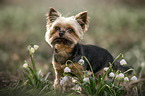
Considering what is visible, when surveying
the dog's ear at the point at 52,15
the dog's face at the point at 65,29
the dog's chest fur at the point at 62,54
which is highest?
the dog's ear at the point at 52,15

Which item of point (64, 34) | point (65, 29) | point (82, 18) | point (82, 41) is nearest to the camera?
point (64, 34)

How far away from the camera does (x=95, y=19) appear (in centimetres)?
1387

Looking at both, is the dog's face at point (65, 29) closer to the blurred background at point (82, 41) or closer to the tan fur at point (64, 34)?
the tan fur at point (64, 34)

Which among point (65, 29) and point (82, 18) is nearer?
point (65, 29)

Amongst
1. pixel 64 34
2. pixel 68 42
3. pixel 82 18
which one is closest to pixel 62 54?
pixel 68 42

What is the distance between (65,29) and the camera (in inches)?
180

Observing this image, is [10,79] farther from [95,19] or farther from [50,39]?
[95,19]

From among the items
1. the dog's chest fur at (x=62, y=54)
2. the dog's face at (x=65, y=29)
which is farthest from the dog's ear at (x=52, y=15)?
the dog's chest fur at (x=62, y=54)

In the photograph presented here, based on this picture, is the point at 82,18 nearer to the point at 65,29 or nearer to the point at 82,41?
the point at 65,29

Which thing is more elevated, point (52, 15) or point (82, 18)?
point (52, 15)

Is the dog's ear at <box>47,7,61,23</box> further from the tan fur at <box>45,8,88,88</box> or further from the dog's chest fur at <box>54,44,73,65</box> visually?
the dog's chest fur at <box>54,44,73,65</box>

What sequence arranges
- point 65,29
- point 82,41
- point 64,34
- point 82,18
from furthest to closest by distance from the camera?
point 82,41, point 82,18, point 65,29, point 64,34

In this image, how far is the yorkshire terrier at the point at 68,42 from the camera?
457 cm

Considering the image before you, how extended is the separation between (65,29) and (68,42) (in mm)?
307
